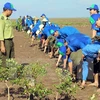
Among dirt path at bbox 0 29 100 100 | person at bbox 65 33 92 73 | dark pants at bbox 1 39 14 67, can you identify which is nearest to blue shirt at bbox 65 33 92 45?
person at bbox 65 33 92 73

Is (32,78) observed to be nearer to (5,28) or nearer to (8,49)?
(5,28)

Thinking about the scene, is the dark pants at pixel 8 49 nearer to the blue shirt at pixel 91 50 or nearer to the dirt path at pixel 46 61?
the dirt path at pixel 46 61

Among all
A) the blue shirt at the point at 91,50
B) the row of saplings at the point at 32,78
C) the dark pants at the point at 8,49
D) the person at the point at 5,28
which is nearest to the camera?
the row of saplings at the point at 32,78

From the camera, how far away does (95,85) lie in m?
8.45

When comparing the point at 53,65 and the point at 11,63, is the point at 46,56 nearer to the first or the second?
the point at 53,65

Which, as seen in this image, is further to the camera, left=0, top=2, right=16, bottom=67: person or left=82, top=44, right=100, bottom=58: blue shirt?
left=0, top=2, right=16, bottom=67: person

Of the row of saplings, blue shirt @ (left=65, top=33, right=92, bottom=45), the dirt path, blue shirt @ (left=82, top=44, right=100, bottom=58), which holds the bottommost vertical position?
the dirt path

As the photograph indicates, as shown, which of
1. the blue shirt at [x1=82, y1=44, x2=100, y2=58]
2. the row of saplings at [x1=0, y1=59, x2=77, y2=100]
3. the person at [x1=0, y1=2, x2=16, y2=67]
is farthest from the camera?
the person at [x1=0, y1=2, x2=16, y2=67]

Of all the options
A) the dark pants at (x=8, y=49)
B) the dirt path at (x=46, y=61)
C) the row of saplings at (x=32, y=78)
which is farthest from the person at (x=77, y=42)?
the row of saplings at (x=32, y=78)

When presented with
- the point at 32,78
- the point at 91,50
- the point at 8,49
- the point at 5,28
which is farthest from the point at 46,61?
the point at 32,78

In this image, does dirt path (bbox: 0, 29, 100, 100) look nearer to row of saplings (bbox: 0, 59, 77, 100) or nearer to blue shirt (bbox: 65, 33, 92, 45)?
row of saplings (bbox: 0, 59, 77, 100)

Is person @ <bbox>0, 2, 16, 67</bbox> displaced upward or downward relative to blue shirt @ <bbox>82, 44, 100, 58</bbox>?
upward

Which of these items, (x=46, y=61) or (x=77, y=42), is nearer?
(x=77, y=42)

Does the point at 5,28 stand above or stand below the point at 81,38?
above
